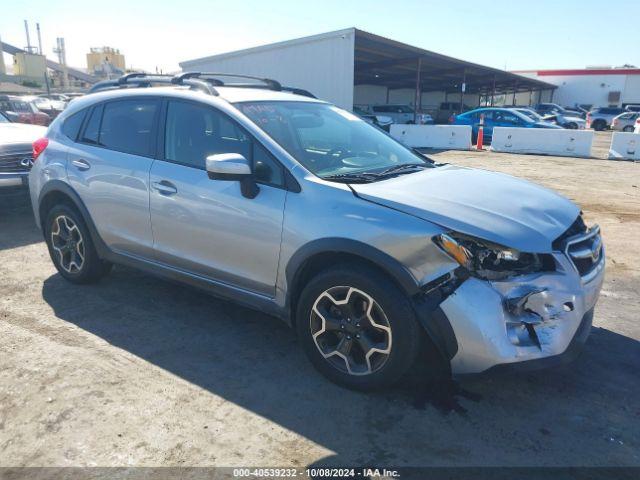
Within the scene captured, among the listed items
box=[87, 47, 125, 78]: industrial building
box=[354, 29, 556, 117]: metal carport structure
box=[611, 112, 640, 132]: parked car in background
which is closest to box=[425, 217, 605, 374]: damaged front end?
box=[354, 29, 556, 117]: metal carport structure

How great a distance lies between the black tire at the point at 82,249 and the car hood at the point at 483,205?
2.71m

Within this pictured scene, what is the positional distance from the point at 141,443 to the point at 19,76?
225ft

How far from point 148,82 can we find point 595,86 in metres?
60.1

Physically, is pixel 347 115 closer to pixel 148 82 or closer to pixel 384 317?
pixel 148 82

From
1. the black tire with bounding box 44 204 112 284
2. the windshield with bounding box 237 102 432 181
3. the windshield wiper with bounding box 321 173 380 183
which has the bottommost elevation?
the black tire with bounding box 44 204 112 284

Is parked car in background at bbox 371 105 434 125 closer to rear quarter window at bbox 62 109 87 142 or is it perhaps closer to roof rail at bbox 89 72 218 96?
roof rail at bbox 89 72 218 96

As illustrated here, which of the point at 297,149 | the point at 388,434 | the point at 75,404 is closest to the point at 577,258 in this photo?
the point at 388,434

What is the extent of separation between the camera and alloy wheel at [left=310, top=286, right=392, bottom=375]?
9.35 ft

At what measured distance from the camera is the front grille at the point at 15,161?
22.9 ft

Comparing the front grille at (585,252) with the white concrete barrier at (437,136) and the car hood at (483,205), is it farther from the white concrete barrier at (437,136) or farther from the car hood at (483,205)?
the white concrete barrier at (437,136)

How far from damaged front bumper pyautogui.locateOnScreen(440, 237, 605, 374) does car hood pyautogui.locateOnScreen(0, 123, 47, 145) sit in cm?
704

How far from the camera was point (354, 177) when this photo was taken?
3195 millimetres

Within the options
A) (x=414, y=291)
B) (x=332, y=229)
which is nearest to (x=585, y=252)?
(x=414, y=291)

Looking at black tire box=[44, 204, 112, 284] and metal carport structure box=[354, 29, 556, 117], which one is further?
metal carport structure box=[354, 29, 556, 117]
